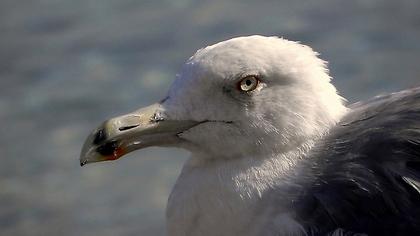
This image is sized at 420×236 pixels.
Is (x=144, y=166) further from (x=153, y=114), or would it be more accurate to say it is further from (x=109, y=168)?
(x=153, y=114)

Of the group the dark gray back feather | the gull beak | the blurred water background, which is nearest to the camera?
the dark gray back feather

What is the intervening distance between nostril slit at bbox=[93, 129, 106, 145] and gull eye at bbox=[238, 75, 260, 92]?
21.0 inches

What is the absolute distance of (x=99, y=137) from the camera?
14.6ft

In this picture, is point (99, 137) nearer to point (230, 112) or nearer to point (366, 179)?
point (230, 112)

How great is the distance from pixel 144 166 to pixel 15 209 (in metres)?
0.86

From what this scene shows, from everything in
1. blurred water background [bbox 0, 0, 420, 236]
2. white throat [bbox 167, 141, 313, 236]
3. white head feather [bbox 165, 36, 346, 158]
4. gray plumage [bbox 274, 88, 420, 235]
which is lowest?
gray plumage [bbox 274, 88, 420, 235]

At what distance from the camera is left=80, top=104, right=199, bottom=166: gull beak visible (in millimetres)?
4434

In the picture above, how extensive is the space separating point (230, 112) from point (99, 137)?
0.49 m

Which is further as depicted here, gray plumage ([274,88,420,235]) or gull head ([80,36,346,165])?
gull head ([80,36,346,165])

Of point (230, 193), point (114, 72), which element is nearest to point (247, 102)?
point (230, 193)

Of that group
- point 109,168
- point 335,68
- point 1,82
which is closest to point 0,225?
point 109,168

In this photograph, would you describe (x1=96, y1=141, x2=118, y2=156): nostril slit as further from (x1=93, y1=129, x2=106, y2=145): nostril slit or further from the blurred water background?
the blurred water background

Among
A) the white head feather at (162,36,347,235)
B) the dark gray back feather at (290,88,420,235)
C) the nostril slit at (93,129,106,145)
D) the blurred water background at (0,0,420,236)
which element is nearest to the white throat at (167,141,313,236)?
the white head feather at (162,36,347,235)

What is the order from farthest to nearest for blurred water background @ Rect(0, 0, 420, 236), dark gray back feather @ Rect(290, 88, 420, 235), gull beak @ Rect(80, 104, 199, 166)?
blurred water background @ Rect(0, 0, 420, 236)
gull beak @ Rect(80, 104, 199, 166)
dark gray back feather @ Rect(290, 88, 420, 235)
